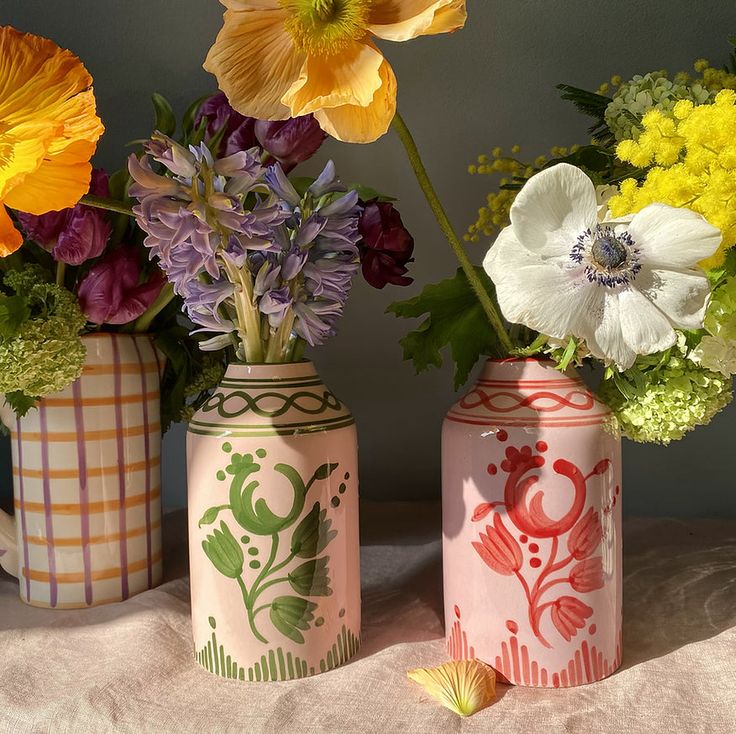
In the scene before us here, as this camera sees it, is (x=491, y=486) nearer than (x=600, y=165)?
Yes

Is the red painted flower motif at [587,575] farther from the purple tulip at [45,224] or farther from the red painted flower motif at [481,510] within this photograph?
the purple tulip at [45,224]

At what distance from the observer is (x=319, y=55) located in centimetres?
53

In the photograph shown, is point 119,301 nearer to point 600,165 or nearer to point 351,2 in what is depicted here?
point 351,2

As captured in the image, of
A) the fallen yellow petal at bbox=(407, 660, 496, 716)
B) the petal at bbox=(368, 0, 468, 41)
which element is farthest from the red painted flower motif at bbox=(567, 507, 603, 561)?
the petal at bbox=(368, 0, 468, 41)

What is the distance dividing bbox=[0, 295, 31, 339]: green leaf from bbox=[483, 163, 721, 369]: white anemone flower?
385 millimetres

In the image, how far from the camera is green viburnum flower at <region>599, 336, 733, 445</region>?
58 centimetres

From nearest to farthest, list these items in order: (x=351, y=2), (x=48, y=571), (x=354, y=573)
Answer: (x=351, y=2) < (x=354, y=573) < (x=48, y=571)

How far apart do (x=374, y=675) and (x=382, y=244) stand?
318 millimetres

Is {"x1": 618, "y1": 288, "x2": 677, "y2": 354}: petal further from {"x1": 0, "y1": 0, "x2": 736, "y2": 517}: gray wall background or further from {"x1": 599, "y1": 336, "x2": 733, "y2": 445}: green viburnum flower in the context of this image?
{"x1": 0, "y1": 0, "x2": 736, "y2": 517}: gray wall background

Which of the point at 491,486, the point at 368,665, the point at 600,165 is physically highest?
the point at 600,165

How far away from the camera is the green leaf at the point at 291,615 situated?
0.58m

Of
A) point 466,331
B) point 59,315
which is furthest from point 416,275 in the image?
point 59,315

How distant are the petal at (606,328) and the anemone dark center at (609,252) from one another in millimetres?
16

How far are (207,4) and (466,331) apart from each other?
0.54m
